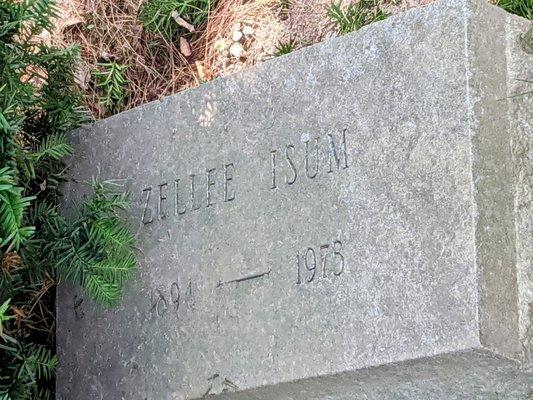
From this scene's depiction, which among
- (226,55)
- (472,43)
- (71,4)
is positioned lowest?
(472,43)

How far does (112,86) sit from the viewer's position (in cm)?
372

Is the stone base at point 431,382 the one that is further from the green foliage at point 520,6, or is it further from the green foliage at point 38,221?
the green foliage at point 520,6

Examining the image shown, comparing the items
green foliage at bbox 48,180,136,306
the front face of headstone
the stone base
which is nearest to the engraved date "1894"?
the front face of headstone

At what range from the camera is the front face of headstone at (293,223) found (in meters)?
2.29

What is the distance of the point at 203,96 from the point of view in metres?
2.88

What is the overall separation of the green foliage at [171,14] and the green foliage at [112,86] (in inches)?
7.4

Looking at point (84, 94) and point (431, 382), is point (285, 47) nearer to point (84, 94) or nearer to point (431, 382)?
point (84, 94)

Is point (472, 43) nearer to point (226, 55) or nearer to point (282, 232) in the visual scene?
point (282, 232)

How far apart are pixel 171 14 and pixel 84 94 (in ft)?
1.38

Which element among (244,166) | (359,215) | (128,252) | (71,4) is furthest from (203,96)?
(71,4)

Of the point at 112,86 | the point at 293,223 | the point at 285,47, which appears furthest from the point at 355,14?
the point at 293,223

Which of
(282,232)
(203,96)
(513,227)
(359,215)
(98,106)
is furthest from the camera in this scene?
(98,106)

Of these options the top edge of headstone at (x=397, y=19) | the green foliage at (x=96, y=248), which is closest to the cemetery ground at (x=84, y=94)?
the green foliage at (x=96, y=248)

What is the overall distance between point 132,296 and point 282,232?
22.3 inches
